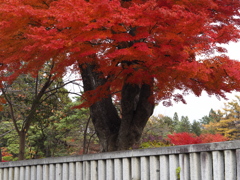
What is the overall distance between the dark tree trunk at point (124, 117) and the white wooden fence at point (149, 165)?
313cm

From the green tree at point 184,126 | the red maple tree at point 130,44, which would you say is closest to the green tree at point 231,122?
the green tree at point 184,126

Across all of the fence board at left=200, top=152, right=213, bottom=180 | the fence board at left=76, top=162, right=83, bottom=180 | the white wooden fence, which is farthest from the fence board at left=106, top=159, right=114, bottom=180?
the fence board at left=200, top=152, right=213, bottom=180

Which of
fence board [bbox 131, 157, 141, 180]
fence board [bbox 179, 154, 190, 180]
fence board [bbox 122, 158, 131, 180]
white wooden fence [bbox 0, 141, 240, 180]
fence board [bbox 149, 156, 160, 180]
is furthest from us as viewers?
fence board [bbox 122, 158, 131, 180]

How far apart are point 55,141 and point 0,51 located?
1277 cm

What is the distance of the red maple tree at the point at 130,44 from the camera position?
293 inches

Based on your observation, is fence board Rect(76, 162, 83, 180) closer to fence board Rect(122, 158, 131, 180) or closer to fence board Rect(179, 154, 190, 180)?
fence board Rect(122, 158, 131, 180)

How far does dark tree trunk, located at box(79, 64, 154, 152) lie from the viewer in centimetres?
1054

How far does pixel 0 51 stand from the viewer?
9.77 m

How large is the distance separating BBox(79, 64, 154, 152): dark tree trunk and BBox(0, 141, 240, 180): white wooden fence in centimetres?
313

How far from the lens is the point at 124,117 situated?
10.6 m

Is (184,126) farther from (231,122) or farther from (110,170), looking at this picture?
(110,170)

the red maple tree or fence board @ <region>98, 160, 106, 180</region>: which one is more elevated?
the red maple tree

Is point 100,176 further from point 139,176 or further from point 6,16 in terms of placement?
point 6,16

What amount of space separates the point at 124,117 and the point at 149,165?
463 cm
